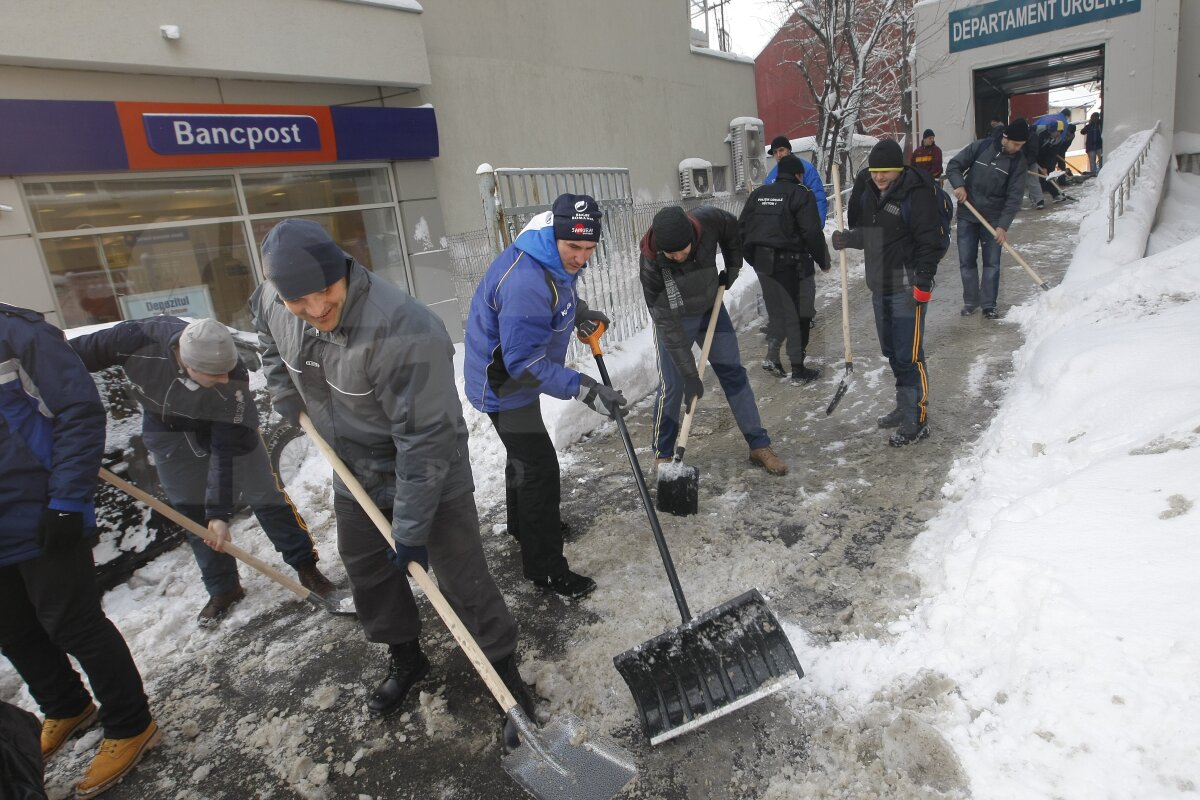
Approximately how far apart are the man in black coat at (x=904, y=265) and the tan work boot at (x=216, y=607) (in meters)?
4.22

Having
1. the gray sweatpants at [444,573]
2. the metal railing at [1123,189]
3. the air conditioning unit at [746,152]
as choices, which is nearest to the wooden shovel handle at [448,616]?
the gray sweatpants at [444,573]

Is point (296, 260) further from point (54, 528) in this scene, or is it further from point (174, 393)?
point (174, 393)

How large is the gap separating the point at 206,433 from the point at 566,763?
2.53 meters

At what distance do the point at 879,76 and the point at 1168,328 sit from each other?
20274mm

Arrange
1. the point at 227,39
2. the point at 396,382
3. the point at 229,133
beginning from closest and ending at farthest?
the point at 396,382 < the point at 227,39 < the point at 229,133

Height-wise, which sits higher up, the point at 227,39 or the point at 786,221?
the point at 227,39

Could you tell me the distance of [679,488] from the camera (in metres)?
3.98

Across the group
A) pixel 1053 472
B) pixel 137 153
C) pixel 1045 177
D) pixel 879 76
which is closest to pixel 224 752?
pixel 1053 472

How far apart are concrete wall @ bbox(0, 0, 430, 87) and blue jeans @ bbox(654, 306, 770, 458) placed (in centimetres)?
642

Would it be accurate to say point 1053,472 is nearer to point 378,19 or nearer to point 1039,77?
point 378,19

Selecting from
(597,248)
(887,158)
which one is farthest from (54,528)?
(597,248)

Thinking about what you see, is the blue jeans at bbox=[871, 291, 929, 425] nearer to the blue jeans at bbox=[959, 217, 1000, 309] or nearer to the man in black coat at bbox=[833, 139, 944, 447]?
the man in black coat at bbox=[833, 139, 944, 447]

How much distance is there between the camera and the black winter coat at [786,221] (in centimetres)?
563

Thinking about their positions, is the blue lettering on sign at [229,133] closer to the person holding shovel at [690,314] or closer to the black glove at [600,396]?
the person holding shovel at [690,314]
